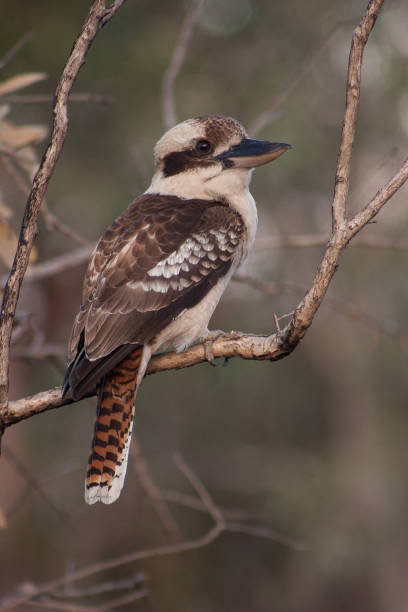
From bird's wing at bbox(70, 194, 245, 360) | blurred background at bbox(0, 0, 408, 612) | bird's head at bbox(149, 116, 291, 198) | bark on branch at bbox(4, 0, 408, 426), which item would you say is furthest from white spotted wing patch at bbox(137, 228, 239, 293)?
blurred background at bbox(0, 0, 408, 612)

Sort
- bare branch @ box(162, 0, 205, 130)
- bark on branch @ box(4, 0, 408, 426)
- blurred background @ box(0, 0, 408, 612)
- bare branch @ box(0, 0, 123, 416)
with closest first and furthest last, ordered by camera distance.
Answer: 1. bare branch @ box(0, 0, 123, 416)
2. bark on branch @ box(4, 0, 408, 426)
3. bare branch @ box(162, 0, 205, 130)
4. blurred background @ box(0, 0, 408, 612)

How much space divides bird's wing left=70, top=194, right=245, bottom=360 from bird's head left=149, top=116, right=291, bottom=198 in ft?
0.45

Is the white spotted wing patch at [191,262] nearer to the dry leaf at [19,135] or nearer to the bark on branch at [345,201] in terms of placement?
the dry leaf at [19,135]

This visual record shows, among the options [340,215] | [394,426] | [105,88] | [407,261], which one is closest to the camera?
[340,215]

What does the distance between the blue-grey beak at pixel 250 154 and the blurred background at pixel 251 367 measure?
3.91 meters

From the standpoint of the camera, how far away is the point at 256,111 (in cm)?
867

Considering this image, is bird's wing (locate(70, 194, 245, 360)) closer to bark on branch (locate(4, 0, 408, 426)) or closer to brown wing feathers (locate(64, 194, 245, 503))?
brown wing feathers (locate(64, 194, 245, 503))

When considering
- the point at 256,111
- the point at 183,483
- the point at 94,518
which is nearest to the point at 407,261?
the point at 256,111

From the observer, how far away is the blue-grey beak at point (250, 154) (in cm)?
331

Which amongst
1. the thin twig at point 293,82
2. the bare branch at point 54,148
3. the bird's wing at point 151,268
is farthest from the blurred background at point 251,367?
the bare branch at point 54,148

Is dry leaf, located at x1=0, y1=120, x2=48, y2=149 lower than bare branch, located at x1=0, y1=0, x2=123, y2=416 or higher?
higher

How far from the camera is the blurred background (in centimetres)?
839

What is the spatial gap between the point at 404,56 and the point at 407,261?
2.18 m

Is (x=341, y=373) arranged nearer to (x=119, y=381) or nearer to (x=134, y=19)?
(x=134, y=19)
